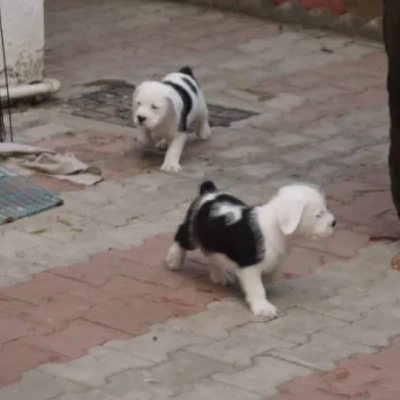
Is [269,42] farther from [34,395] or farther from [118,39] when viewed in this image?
[34,395]

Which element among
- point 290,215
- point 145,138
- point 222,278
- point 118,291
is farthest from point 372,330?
point 145,138

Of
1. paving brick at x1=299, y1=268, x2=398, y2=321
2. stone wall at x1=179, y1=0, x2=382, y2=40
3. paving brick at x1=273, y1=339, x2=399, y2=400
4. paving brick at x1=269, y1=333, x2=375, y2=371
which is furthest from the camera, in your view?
stone wall at x1=179, y1=0, x2=382, y2=40

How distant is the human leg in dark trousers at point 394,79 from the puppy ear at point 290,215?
3.09 ft

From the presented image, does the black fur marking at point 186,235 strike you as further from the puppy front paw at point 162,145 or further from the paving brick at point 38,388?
the puppy front paw at point 162,145

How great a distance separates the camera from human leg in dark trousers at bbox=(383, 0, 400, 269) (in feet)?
20.5

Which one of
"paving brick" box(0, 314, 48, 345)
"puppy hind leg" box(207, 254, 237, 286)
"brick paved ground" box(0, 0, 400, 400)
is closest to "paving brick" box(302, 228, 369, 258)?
"brick paved ground" box(0, 0, 400, 400)

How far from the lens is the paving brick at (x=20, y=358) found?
16.5 feet

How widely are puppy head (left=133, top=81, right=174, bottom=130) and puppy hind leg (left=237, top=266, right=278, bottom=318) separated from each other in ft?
6.97

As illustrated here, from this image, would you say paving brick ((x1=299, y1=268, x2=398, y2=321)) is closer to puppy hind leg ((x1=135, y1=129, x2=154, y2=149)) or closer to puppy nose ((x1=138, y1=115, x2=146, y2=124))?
puppy nose ((x1=138, y1=115, x2=146, y2=124))

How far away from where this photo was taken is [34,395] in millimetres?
4844

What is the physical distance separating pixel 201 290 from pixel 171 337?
23.5 inches

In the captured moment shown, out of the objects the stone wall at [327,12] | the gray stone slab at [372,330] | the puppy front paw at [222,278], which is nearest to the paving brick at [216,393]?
the gray stone slab at [372,330]

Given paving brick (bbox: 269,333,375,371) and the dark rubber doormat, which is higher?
paving brick (bbox: 269,333,375,371)

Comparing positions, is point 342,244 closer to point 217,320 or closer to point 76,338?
point 217,320
